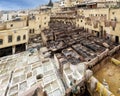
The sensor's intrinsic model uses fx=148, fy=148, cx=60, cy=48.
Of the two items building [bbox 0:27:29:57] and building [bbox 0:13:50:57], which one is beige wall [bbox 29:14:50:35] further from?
building [bbox 0:27:29:57]

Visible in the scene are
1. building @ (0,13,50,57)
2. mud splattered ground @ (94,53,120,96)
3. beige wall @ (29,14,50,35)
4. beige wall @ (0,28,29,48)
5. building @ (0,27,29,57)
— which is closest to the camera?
mud splattered ground @ (94,53,120,96)

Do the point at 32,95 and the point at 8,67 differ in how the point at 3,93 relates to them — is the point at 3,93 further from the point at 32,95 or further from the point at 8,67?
the point at 32,95

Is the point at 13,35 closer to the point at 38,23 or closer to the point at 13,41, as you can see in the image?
the point at 13,41

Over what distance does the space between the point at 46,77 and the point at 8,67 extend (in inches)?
394

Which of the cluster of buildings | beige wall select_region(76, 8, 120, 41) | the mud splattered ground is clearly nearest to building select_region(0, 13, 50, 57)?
the cluster of buildings

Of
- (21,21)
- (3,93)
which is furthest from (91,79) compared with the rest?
(21,21)

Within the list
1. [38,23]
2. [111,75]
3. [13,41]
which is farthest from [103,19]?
[111,75]

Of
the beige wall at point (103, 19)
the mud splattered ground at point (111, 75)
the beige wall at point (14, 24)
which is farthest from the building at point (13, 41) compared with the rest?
the mud splattered ground at point (111, 75)

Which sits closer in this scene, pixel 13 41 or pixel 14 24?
pixel 13 41

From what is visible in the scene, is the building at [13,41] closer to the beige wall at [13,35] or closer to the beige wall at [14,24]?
the beige wall at [13,35]

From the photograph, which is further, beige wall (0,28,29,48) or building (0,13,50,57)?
building (0,13,50,57)

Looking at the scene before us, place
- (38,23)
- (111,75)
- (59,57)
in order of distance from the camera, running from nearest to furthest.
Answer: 1. (111,75)
2. (59,57)
3. (38,23)

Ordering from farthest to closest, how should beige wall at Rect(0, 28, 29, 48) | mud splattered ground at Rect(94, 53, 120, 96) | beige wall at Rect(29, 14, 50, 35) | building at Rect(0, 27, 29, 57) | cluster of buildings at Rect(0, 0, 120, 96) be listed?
beige wall at Rect(29, 14, 50, 35) → building at Rect(0, 27, 29, 57) → beige wall at Rect(0, 28, 29, 48) → cluster of buildings at Rect(0, 0, 120, 96) → mud splattered ground at Rect(94, 53, 120, 96)

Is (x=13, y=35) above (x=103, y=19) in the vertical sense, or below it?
below
